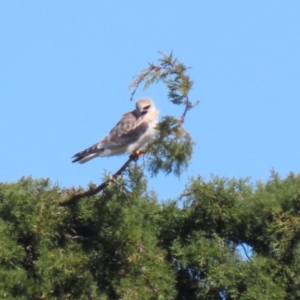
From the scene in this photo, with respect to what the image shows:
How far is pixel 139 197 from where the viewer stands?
6625mm

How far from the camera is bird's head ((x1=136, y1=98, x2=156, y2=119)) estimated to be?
8.38 meters

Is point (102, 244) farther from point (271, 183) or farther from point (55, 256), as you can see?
point (271, 183)

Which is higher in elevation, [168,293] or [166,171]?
[166,171]

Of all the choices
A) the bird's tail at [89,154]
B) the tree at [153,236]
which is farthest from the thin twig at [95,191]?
the bird's tail at [89,154]

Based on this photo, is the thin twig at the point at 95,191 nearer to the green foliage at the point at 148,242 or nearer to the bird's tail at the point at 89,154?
the green foliage at the point at 148,242

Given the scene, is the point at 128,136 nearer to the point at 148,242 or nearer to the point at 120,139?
the point at 120,139

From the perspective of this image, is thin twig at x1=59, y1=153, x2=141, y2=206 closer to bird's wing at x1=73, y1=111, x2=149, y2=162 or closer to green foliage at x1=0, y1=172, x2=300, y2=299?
green foliage at x1=0, y1=172, x2=300, y2=299

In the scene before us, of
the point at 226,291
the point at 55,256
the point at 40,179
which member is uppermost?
the point at 40,179

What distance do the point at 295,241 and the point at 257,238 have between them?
259 mm

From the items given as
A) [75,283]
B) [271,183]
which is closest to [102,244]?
[75,283]

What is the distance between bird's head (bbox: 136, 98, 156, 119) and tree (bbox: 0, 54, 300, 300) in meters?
1.71

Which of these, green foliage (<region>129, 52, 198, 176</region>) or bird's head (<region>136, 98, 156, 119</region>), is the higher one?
bird's head (<region>136, 98, 156, 119</region>)

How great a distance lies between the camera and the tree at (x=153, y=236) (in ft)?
20.6

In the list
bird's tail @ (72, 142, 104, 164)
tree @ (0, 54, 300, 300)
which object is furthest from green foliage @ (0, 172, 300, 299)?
bird's tail @ (72, 142, 104, 164)
